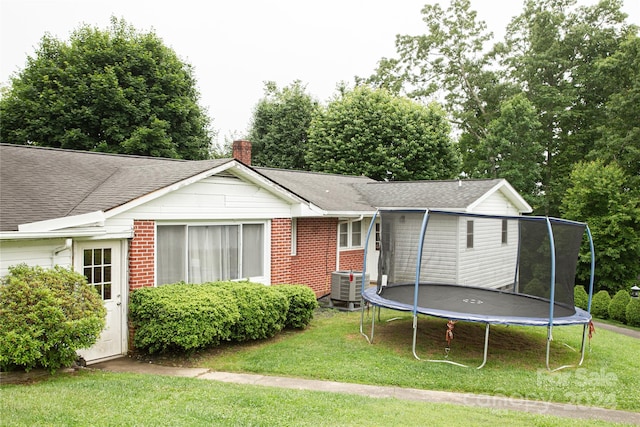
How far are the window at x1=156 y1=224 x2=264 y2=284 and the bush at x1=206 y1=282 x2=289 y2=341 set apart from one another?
60 cm

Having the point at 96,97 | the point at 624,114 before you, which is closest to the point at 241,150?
the point at 96,97

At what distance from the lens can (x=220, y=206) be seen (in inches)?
388

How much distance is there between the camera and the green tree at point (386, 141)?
1056 inches

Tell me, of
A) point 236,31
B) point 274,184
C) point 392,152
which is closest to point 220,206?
point 274,184

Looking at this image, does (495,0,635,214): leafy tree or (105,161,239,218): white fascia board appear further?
(495,0,635,214): leafy tree

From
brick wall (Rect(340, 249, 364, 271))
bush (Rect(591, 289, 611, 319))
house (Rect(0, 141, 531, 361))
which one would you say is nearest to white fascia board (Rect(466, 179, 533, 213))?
brick wall (Rect(340, 249, 364, 271))

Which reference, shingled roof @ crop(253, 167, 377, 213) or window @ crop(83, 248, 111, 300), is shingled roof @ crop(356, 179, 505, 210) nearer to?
shingled roof @ crop(253, 167, 377, 213)

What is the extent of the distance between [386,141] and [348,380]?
840 inches

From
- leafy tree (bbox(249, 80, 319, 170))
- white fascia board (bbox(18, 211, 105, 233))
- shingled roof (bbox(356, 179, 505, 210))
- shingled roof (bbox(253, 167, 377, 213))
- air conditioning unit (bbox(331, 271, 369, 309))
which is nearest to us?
white fascia board (bbox(18, 211, 105, 233))

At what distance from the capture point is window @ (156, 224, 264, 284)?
29.7 feet

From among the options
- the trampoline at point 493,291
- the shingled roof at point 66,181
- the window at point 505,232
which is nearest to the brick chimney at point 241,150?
the shingled roof at point 66,181

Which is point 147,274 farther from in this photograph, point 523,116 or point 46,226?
point 523,116

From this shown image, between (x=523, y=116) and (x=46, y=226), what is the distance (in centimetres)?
2456

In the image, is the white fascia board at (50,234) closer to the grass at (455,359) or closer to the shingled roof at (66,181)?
the shingled roof at (66,181)
